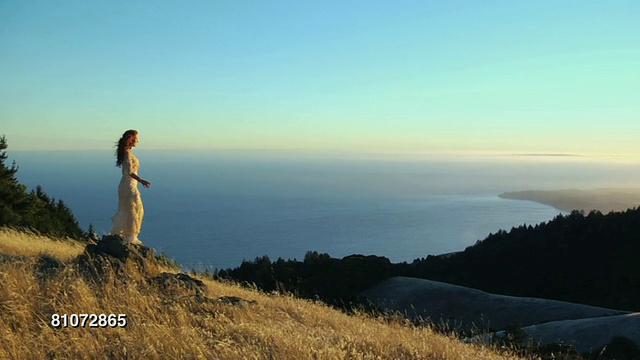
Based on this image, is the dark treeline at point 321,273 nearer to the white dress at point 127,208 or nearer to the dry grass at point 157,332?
the white dress at point 127,208

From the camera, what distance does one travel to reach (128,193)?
40.9ft

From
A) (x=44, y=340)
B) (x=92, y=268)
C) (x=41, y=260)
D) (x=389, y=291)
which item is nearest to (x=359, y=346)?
(x=44, y=340)

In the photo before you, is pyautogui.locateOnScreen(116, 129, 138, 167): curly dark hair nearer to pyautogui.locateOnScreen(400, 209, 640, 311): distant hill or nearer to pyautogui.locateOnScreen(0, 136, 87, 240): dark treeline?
pyautogui.locateOnScreen(0, 136, 87, 240): dark treeline

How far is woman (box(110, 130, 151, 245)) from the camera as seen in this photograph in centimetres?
1220

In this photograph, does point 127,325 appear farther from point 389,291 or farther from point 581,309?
point 389,291

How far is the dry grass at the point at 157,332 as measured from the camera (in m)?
4.65

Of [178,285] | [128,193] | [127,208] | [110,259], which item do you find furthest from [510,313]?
[110,259]

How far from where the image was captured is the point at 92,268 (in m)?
7.88

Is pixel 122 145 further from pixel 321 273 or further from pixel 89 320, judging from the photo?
pixel 321 273

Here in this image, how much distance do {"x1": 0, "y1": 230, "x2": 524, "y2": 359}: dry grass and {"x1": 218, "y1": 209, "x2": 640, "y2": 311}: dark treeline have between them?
833 inches

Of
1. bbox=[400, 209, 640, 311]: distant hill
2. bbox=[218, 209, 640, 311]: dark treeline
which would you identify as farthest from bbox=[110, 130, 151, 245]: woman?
bbox=[400, 209, 640, 311]: distant hill

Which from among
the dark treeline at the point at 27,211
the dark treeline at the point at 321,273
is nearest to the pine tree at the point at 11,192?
the dark treeline at the point at 27,211

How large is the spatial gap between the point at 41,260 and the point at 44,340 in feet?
15.5

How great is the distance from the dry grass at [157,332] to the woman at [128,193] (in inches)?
185
